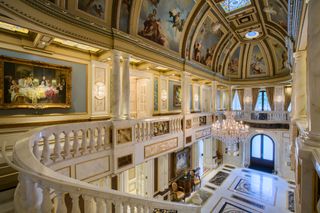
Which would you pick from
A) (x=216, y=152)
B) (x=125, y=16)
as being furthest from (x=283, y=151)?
(x=125, y=16)

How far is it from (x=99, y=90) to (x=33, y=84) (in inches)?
92.8

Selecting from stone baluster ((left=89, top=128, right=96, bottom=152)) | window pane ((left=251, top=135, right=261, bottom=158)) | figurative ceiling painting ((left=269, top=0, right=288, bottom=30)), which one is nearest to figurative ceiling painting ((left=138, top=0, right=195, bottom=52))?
figurative ceiling painting ((left=269, top=0, right=288, bottom=30))

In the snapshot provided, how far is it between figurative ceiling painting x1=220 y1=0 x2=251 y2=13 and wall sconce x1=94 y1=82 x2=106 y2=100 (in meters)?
7.55

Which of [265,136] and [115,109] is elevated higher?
[115,109]

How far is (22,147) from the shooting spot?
2.29 m

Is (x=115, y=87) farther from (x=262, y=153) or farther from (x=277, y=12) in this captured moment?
(x=262, y=153)

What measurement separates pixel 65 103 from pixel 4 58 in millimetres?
2139

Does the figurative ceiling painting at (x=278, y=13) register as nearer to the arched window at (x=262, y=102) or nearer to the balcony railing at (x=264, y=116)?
the balcony railing at (x=264, y=116)

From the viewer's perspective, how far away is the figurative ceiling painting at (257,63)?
47.7 ft

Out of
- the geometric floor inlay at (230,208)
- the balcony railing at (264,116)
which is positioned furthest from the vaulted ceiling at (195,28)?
the geometric floor inlay at (230,208)

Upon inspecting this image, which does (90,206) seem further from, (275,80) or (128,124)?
(275,80)

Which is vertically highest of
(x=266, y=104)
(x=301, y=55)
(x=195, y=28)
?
(x=195, y=28)

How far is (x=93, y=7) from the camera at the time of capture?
17.1 ft

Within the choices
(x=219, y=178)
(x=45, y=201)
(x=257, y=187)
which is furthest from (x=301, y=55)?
(x=219, y=178)
